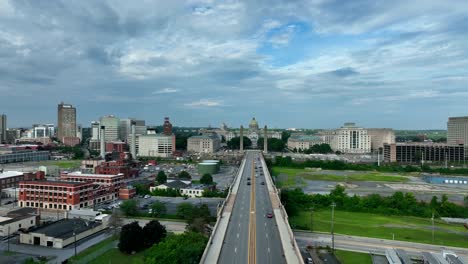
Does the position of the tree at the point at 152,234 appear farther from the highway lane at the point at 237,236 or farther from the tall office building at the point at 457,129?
the tall office building at the point at 457,129

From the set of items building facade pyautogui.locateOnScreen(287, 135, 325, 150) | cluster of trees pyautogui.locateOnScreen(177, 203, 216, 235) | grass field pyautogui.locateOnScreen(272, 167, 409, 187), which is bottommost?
grass field pyautogui.locateOnScreen(272, 167, 409, 187)

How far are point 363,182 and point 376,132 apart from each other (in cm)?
9694

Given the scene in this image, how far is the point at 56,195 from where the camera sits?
46406 mm

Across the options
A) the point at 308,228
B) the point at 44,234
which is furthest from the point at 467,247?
the point at 44,234

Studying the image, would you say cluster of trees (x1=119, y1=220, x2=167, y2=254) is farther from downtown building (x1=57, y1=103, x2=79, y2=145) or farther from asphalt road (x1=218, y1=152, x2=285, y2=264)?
downtown building (x1=57, y1=103, x2=79, y2=145)

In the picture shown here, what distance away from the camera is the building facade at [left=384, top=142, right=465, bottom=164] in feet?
362

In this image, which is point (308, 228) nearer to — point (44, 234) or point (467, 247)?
point (467, 247)

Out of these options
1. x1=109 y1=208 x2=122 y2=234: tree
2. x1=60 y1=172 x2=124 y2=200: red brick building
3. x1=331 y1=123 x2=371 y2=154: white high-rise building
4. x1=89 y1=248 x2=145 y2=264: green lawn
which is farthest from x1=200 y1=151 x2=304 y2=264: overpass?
x1=331 y1=123 x2=371 y2=154: white high-rise building

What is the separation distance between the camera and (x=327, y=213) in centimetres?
4428

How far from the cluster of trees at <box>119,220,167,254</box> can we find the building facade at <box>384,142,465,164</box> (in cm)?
9794

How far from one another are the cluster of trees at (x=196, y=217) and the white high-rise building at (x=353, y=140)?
116973mm

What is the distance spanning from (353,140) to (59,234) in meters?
131

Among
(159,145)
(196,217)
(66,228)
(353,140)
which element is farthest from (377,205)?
(353,140)

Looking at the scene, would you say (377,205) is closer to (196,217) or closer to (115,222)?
(196,217)
